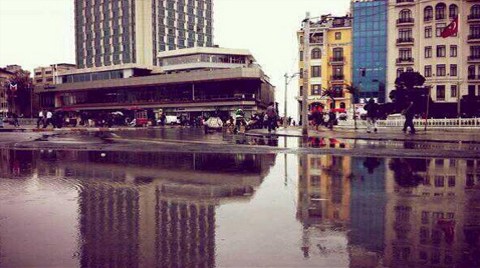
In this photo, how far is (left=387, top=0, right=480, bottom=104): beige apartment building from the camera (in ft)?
204

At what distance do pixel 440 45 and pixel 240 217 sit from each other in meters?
66.2

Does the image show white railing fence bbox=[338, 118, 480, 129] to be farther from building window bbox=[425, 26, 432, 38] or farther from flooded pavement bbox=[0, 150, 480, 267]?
building window bbox=[425, 26, 432, 38]

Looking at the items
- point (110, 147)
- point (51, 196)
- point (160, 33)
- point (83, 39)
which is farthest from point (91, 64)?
point (51, 196)

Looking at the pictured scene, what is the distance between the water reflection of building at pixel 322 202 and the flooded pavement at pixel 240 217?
19mm

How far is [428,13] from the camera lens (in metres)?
64.2

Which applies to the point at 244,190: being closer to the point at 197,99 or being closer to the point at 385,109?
the point at 385,109

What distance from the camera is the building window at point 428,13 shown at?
64.0m

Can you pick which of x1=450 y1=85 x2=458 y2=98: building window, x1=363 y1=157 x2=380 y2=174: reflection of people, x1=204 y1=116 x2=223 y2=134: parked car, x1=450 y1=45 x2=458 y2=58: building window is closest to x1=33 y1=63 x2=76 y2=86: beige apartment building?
x1=450 y1=45 x2=458 y2=58: building window

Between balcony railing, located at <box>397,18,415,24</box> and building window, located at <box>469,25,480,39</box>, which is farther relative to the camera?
balcony railing, located at <box>397,18,415,24</box>

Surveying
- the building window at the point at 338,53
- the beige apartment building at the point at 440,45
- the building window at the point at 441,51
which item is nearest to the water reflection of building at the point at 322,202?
the beige apartment building at the point at 440,45

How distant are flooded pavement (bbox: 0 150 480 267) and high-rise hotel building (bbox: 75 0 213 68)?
352 ft

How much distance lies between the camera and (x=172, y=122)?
254 feet

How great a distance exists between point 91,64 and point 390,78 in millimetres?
86806

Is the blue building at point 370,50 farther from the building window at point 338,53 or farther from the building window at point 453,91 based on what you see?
the building window at point 453,91
